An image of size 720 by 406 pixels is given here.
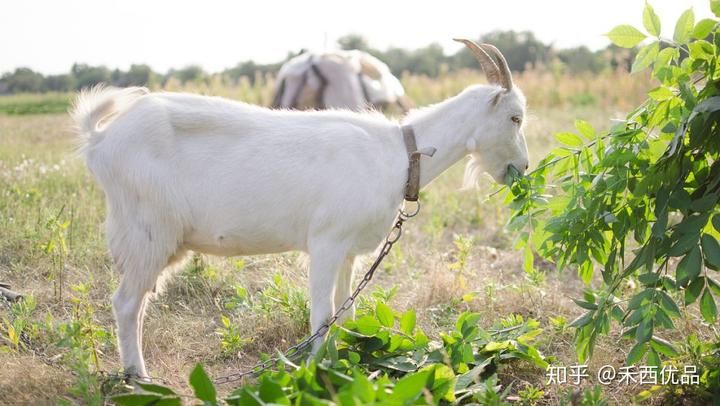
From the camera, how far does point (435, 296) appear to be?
15.7ft

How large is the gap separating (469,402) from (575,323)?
579mm

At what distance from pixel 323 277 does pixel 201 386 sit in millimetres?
1085

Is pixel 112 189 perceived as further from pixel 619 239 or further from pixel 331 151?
pixel 619 239

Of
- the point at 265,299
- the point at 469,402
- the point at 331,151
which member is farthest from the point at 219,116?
the point at 469,402

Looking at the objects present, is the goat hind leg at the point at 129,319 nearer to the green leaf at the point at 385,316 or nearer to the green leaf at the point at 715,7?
the green leaf at the point at 385,316

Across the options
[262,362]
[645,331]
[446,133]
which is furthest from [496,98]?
[262,362]

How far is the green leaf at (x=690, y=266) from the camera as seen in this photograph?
281 cm

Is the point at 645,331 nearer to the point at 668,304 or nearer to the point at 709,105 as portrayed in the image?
the point at 668,304

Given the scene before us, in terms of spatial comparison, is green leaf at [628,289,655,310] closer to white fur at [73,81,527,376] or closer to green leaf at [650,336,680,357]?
green leaf at [650,336,680,357]

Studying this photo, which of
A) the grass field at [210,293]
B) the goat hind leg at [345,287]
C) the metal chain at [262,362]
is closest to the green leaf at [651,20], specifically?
the grass field at [210,293]

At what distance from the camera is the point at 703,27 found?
2764 mm

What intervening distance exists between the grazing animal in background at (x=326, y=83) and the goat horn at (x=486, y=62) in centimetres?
559

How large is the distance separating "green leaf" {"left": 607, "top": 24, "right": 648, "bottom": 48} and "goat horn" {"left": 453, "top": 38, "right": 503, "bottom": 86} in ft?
3.05

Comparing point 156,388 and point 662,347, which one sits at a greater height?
point 156,388
